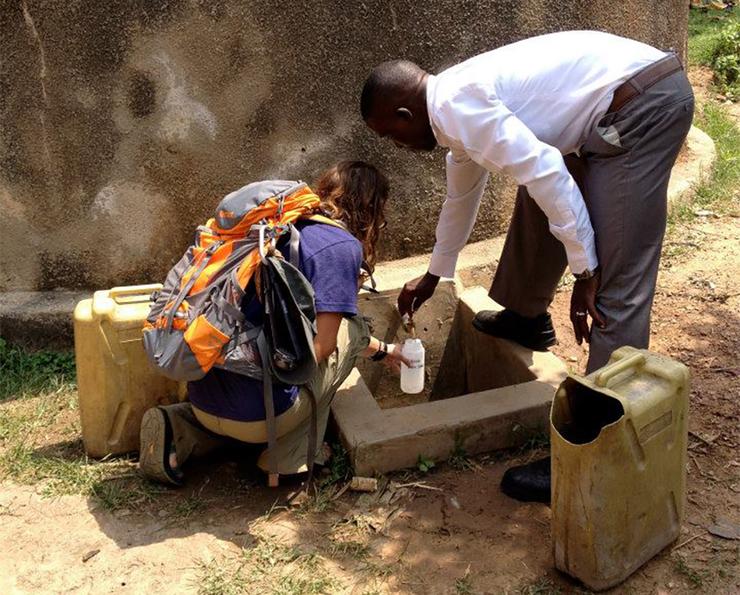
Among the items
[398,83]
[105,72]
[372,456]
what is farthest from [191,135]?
[372,456]

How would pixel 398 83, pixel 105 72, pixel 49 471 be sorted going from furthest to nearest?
pixel 105 72 → pixel 49 471 → pixel 398 83

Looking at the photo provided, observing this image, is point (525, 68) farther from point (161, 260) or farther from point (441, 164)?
point (161, 260)

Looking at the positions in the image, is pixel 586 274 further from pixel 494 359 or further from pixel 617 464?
pixel 494 359

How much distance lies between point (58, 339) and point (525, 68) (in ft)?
8.35

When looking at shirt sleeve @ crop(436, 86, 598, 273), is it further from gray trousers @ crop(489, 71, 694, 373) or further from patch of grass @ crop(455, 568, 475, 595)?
patch of grass @ crop(455, 568, 475, 595)

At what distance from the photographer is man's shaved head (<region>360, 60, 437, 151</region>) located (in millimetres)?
2643

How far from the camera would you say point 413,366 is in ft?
10.9

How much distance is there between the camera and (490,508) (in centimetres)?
286

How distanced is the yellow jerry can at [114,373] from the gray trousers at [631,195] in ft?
5.26

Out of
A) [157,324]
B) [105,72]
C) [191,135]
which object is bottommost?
[157,324]

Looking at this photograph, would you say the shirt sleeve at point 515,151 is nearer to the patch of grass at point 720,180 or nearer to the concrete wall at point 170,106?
the concrete wall at point 170,106

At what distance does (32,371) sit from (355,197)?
191cm

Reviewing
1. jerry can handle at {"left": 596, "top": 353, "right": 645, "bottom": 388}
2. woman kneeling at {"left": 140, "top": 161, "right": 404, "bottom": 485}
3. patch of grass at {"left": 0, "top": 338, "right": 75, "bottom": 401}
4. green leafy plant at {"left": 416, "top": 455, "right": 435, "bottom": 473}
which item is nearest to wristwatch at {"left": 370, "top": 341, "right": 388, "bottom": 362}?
woman kneeling at {"left": 140, "top": 161, "right": 404, "bottom": 485}

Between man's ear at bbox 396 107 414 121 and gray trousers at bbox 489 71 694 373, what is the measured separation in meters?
0.55
